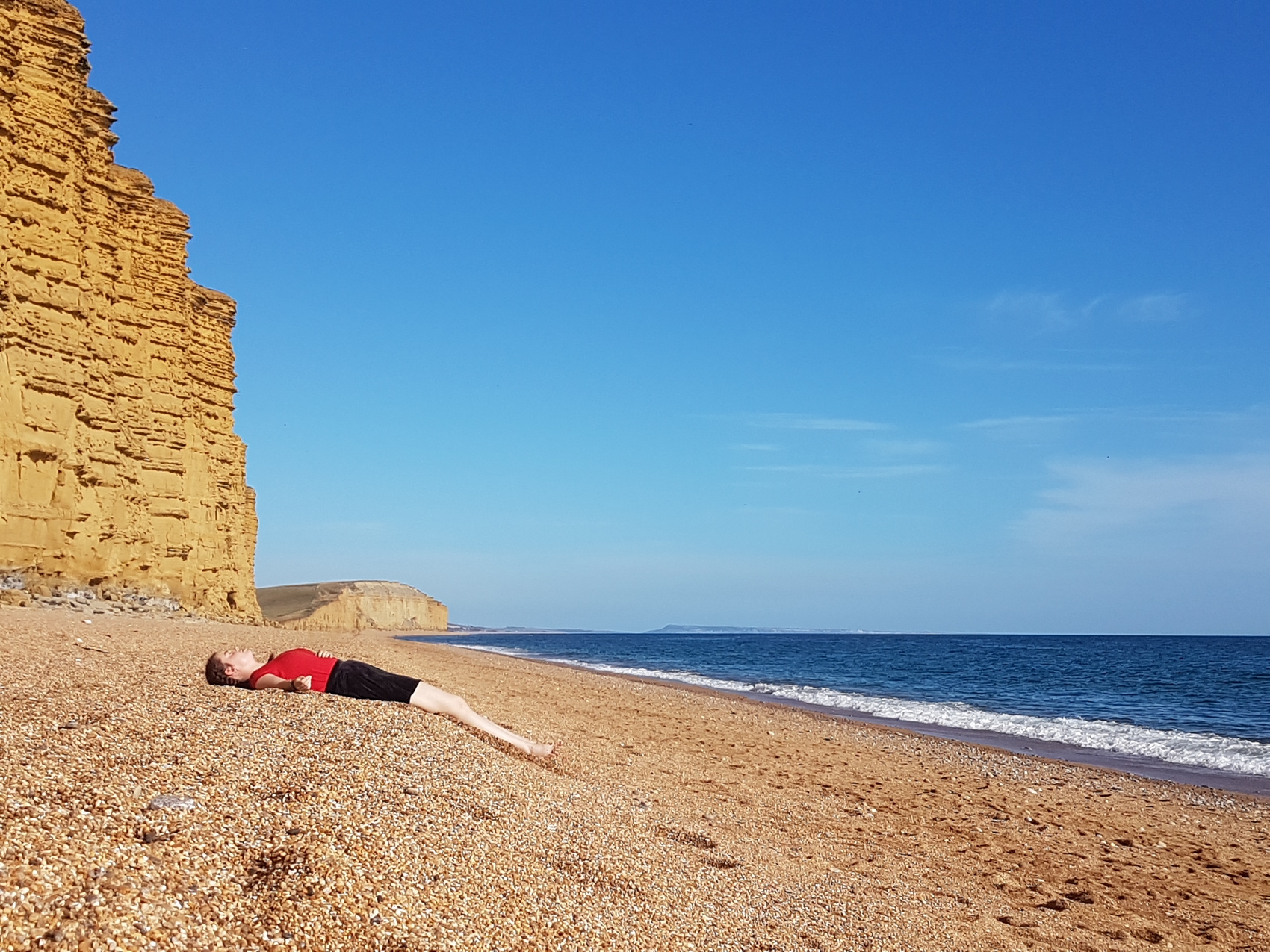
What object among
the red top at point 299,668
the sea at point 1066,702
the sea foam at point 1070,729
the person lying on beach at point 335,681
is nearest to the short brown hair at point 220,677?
the person lying on beach at point 335,681

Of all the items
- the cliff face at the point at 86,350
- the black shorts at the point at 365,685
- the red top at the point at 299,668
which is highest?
the cliff face at the point at 86,350

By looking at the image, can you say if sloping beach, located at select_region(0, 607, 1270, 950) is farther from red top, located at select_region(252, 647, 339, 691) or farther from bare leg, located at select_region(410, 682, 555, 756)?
red top, located at select_region(252, 647, 339, 691)

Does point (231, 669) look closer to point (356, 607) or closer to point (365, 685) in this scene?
point (365, 685)

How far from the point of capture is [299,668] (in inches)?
295

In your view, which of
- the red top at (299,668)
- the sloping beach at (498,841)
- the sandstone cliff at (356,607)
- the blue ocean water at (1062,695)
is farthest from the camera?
the sandstone cliff at (356,607)

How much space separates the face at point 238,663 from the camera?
744cm

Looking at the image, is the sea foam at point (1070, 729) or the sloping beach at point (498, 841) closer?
the sloping beach at point (498, 841)

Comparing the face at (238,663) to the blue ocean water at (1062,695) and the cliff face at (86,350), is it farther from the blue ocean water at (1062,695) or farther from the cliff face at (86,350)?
the blue ocean water at (1062,695)

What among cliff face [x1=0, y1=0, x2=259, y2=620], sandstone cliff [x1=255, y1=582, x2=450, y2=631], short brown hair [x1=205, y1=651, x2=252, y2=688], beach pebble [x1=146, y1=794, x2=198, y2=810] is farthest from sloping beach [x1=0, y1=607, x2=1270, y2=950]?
sandstone cliff [x1=255, y1=582, x2=450, y2=631]

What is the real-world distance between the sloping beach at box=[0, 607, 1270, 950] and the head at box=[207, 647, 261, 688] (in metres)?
0.25

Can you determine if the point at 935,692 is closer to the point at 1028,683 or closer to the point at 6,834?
the point at 1028,683

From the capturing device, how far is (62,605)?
17.2 meters

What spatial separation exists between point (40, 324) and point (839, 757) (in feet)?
Answer: 56.8

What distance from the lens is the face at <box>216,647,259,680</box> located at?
744cm
